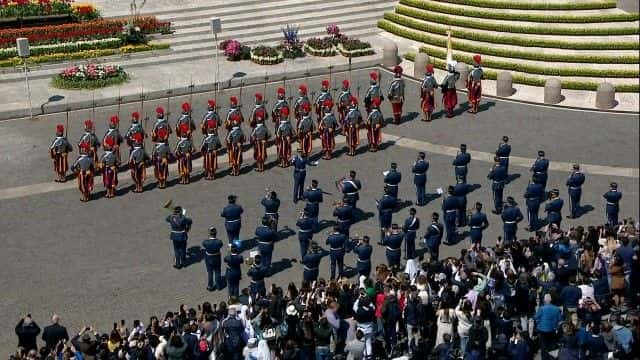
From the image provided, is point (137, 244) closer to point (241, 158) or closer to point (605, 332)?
point (241, 158)

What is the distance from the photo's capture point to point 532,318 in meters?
25.2

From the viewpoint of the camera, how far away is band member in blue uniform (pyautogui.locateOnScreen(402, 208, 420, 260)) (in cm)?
2873

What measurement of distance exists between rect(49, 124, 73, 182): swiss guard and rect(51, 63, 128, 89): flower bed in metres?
7.75

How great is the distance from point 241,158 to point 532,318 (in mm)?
11833

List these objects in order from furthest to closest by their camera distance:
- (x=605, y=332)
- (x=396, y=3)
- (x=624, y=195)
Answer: (x=396, y=3)
(x=624, y=195)
(x=605, y=332)

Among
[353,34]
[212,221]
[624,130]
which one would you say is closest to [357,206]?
[212,221]

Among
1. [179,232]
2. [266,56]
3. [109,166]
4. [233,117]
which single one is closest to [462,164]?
[233,117]

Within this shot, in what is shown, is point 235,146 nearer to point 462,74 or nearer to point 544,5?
point 462,74

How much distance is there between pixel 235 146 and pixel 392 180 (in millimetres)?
4931

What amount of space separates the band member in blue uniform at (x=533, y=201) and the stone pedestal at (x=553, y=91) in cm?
977

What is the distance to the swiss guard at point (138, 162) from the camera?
1307 inches

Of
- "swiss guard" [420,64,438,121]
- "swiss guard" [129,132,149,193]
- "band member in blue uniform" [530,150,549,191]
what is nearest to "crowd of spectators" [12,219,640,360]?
"band member in blue uniform" [530,150,549,191]

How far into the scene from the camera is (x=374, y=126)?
36156 millimetres

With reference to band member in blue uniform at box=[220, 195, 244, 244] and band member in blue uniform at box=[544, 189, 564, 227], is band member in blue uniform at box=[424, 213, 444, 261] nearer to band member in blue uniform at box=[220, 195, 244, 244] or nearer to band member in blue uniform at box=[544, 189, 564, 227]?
band member in blue uniform at box=[544, 189, 564, 227]
